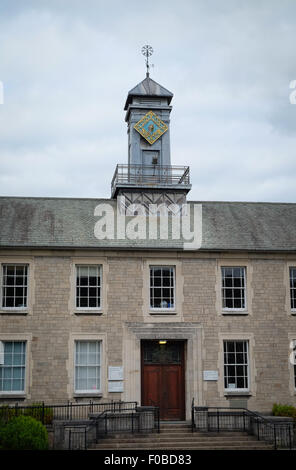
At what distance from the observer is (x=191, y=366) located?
2634 cm

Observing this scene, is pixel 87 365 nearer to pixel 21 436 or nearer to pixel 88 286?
pixel 88 286

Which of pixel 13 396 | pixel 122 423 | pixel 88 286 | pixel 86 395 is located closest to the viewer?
pixel 122 423

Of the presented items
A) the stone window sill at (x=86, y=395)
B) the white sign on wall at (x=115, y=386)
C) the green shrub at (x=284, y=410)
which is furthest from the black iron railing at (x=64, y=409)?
the green shrub at (x=284, y=410)

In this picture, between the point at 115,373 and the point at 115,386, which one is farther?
the point at 115,373

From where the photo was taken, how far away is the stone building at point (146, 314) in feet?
84.7

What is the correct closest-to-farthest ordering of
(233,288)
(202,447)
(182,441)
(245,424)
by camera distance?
(202,447), (182,441), (245,424), (233,288)

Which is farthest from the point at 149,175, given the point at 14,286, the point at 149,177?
the point at 14,286

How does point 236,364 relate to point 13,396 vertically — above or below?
above

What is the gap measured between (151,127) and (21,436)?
22640mm

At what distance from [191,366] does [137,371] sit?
2.17 metres

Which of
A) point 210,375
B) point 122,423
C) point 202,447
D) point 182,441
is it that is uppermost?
point 210,375

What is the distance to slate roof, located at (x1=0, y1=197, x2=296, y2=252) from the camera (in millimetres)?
26969

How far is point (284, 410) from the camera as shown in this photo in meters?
25.6
